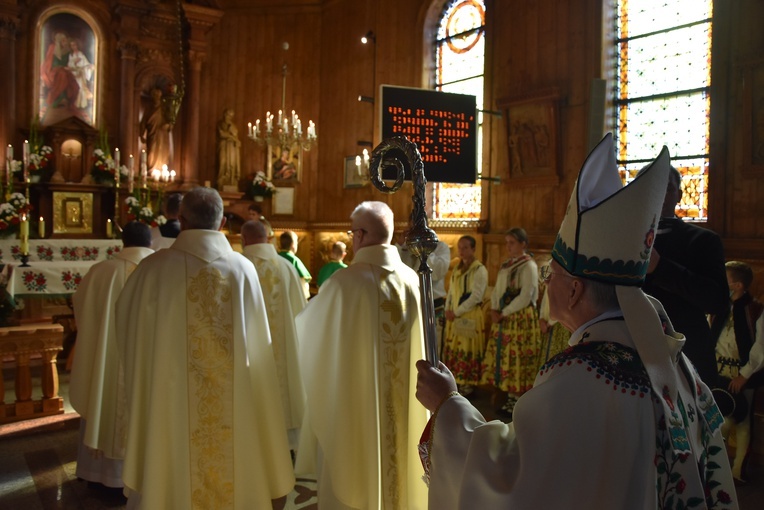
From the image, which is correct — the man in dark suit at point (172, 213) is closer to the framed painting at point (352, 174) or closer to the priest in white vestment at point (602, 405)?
the priest in white vestment at point (602, 405)

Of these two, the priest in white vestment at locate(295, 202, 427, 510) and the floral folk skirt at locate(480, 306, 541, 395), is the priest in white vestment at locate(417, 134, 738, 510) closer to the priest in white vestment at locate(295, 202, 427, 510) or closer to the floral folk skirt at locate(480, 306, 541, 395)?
the priest in white vestment at locate(295, 202, 427, 510)

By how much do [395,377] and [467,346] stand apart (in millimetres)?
3397

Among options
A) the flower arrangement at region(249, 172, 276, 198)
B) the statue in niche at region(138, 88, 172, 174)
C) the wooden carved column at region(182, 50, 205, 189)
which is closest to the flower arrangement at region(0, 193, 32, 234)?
the statue in niche at region(138, 88, 172, 174)

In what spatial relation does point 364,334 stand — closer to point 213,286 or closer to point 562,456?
point 213,286

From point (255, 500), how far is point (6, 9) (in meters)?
10.1

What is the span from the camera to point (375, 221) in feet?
11.0

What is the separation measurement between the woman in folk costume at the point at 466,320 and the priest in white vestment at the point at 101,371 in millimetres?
3245

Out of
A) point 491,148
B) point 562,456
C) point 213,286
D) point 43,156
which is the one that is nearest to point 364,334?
point 213,286

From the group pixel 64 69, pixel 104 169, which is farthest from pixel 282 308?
pixel 64 69

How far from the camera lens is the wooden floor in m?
3.83

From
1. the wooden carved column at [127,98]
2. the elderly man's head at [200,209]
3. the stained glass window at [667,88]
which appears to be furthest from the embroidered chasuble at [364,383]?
the wooden carved column at [127,98]

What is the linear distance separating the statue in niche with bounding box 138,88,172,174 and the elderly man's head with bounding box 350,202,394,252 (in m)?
8.92

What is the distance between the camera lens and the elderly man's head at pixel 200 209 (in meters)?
3.04

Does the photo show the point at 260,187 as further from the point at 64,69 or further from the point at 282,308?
the point at 282,308
